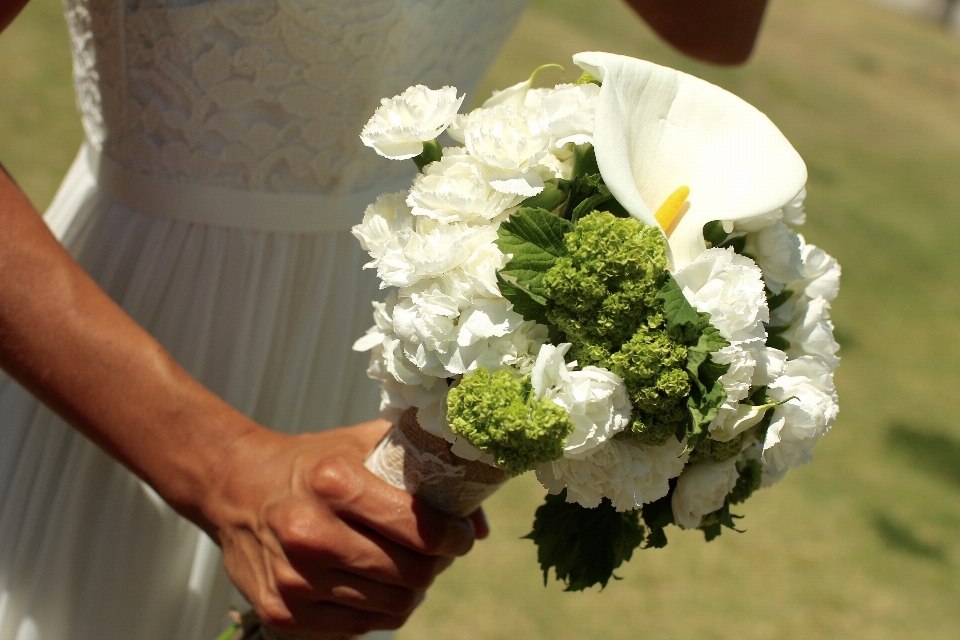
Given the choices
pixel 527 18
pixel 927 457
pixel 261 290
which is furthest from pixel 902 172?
pixel 261 290

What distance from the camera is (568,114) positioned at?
0.89m

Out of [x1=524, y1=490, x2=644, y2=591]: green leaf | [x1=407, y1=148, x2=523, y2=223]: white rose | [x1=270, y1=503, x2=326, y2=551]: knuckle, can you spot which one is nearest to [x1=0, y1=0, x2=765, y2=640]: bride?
[x1=270, y1=503, x2=326, y2=551]: knuckle

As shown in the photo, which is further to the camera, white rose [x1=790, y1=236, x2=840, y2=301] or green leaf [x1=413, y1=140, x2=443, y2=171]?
white rose [x1=790, y1=236, x2=840, y2=301]

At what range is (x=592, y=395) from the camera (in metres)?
0.82

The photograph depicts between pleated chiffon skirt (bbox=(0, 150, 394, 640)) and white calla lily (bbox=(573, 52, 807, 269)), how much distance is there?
2.08ft

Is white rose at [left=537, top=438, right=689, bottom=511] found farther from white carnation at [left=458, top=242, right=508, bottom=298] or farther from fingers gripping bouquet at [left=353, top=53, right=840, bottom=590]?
white carnation at [left=458, top=242, right=508, bottom=298]

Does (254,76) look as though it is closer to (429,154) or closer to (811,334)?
(429,154)

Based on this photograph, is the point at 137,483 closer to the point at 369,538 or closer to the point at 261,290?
the point at 261,290

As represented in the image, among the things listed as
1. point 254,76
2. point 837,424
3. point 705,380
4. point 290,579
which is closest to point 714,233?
point 705,380

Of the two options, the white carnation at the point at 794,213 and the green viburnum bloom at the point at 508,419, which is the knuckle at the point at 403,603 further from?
the white carnation at the point at 794,213

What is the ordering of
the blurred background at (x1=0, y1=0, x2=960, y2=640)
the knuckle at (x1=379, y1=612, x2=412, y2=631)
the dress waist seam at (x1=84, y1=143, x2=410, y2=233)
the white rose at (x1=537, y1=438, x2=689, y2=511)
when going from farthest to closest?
the blurred background at (x1=0, y1=0, x2=960, y2=640) < the dress waist seam at (x1=84, y1=143, x2=410, y2=233) < the knuckle at (x1=379, y1=612, x2=412, y2=631) < the white rose at (x1=537, y1=438, x2=689, y2=511)

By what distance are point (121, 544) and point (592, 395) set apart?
84cm

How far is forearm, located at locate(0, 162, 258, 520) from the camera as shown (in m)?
1.01

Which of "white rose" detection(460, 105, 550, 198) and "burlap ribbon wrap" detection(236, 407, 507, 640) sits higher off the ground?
"white rose" detection(460, 105, 550, 198)
